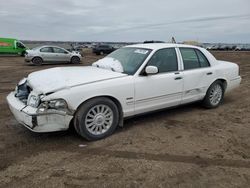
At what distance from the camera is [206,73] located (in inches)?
237

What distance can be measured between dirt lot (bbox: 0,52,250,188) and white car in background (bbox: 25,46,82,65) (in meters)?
14.5

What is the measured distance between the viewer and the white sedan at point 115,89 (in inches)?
161

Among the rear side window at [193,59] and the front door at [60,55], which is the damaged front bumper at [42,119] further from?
the front door at [60,55]

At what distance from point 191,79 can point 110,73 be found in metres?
1.85

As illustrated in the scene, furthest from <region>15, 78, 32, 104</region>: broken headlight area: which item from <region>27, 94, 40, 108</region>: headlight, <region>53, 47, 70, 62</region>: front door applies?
<region>53, 47, 70, 62</region>: front door

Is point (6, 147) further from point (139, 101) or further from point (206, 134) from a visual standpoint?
point (206, 134)

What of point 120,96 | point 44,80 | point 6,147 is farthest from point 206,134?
point 6,147

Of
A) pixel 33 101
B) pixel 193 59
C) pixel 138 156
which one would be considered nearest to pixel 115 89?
pixel 138 156

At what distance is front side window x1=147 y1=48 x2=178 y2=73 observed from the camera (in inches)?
206

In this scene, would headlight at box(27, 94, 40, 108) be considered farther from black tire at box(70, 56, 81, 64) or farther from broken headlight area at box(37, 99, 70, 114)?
black tire at box(70, 56, 81, 64)

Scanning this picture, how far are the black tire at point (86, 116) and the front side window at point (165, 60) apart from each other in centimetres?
116

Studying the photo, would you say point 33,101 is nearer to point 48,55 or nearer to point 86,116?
point 86,116

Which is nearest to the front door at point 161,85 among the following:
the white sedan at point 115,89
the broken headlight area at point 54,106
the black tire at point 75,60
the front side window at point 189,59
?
the white sedan at point 115,89

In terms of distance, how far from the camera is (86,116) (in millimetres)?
4297
